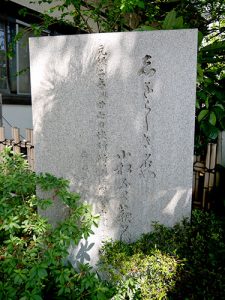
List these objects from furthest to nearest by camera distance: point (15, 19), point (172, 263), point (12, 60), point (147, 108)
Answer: point (12, 60), point (15, 19), point (147, 108), point (172, 263)

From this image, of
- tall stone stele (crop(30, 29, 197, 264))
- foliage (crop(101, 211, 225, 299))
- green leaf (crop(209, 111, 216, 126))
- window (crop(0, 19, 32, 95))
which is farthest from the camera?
window (crop(0, 19, 32, 95))

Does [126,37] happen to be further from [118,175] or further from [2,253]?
[2,253]

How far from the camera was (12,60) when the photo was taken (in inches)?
226

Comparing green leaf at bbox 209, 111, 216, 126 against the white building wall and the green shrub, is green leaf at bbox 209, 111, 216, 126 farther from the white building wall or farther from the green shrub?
the white building wall

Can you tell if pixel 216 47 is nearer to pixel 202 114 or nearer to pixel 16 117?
pixel 202 114

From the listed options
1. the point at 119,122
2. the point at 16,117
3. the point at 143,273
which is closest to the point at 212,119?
the point at 119,122

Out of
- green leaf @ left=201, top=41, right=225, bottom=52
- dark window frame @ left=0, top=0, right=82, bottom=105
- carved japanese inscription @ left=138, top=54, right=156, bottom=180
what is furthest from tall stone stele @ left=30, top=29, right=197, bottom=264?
dark window frame @ left=0, top=0, right=82, bottom=105

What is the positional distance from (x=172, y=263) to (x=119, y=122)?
4.13 ft

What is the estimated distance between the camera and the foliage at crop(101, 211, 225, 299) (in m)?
2.27

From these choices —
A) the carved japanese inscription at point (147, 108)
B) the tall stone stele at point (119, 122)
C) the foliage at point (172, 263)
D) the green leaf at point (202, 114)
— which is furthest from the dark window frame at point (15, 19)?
the foliage at point (172, 263)

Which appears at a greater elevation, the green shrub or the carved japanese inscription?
the carved japanese inscription

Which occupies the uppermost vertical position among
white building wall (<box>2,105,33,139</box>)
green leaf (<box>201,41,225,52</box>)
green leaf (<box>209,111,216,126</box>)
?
green leaf (<box>201,41,225,52</box>)

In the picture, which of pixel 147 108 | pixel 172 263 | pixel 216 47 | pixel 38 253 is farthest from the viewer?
pixel 216 47

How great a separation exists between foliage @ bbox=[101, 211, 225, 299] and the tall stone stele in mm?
160
